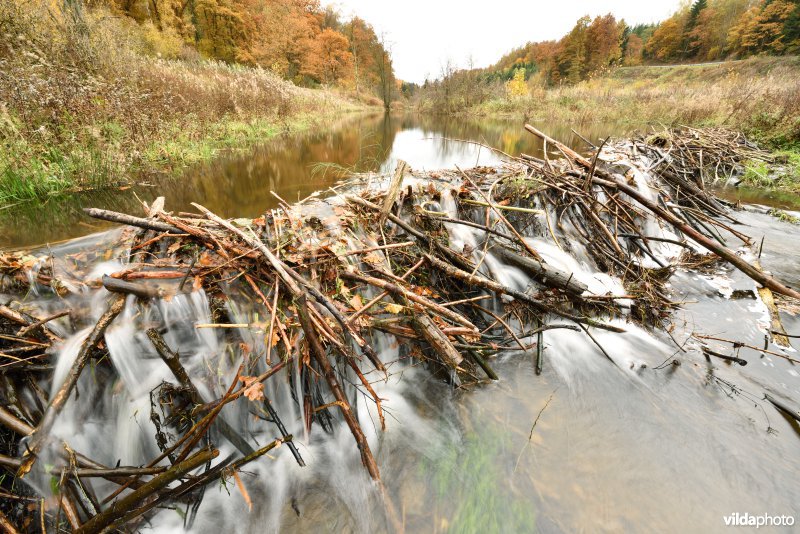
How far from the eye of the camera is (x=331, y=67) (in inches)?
1521

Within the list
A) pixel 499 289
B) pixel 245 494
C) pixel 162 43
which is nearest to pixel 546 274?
pixel 499 289

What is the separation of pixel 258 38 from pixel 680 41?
59.6 m

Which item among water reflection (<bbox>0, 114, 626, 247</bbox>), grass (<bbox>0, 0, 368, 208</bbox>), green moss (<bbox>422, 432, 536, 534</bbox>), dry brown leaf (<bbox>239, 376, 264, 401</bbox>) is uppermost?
grass (<bbox>0, 0, 368, 208</bbox>)

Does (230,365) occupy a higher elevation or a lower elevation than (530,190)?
lower

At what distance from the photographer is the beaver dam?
1.65 m

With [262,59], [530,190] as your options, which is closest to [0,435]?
[530,190]

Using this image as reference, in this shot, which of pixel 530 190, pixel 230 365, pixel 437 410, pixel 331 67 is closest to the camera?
pixel 230 365

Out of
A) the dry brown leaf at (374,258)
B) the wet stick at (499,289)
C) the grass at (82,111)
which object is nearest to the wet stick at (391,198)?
the dry brown leaf at (374,258)

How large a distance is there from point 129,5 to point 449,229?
111 ft

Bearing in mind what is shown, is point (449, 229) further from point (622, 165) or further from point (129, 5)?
point (129, 5)

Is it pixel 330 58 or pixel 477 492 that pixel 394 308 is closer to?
pixel 477 492

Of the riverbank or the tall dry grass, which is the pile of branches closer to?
the riverbank

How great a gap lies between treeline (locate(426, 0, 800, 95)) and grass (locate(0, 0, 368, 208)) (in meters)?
27.1

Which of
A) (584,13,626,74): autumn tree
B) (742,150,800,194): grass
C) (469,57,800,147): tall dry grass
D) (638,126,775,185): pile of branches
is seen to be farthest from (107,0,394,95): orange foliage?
(584,13,626,74): autumn tree
